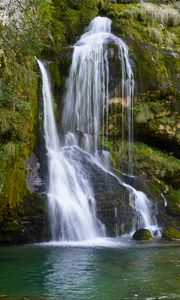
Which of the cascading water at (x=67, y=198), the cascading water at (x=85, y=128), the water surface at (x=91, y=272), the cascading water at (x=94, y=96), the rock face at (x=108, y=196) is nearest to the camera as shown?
the water surface at (x=91, y=272)

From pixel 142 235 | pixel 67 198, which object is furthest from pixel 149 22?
pixel 142 235

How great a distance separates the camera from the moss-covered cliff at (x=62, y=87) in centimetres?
1123

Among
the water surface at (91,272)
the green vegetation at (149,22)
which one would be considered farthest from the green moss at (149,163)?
the water surface at (91,272)

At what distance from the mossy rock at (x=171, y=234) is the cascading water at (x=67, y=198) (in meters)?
1.98

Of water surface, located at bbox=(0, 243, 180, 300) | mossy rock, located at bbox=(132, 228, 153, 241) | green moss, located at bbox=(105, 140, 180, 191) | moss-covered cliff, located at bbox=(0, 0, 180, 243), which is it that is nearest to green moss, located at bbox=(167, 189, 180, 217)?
moss-covered cliff, located at bbox=(0, 0, 180, 243)

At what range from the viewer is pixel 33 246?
13258 mm

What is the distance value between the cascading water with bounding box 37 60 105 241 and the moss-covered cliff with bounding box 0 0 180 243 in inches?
19.9

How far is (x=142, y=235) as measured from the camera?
1473cm

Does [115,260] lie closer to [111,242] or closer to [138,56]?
[111,242]

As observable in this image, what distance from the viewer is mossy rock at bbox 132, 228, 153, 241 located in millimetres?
14672

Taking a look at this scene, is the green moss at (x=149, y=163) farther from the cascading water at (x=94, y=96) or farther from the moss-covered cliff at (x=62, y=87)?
the cascading water at (x=94, y=96)

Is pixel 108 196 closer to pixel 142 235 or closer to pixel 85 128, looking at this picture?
pixel 142 235

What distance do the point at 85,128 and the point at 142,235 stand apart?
6.18m

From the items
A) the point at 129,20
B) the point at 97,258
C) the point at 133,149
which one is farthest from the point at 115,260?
the point at 129,20
